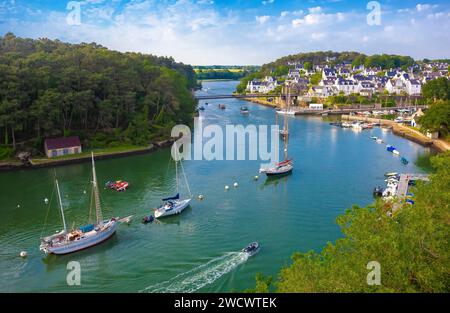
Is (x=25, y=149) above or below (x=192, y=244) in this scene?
above

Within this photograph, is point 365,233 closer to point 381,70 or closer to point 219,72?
point 381,70

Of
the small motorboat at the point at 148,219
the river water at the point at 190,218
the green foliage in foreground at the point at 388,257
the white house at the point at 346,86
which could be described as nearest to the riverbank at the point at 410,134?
the river water at the point at 190,218

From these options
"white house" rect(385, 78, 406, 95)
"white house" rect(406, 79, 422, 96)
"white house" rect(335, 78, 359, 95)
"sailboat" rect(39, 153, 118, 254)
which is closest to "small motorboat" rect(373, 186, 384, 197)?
"sailboat" rect(39, 153, 118, 254)

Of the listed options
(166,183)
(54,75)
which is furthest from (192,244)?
(54,75)

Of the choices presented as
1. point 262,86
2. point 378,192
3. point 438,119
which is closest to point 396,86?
point 262,86

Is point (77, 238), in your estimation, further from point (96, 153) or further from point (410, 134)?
point (410, 134)
